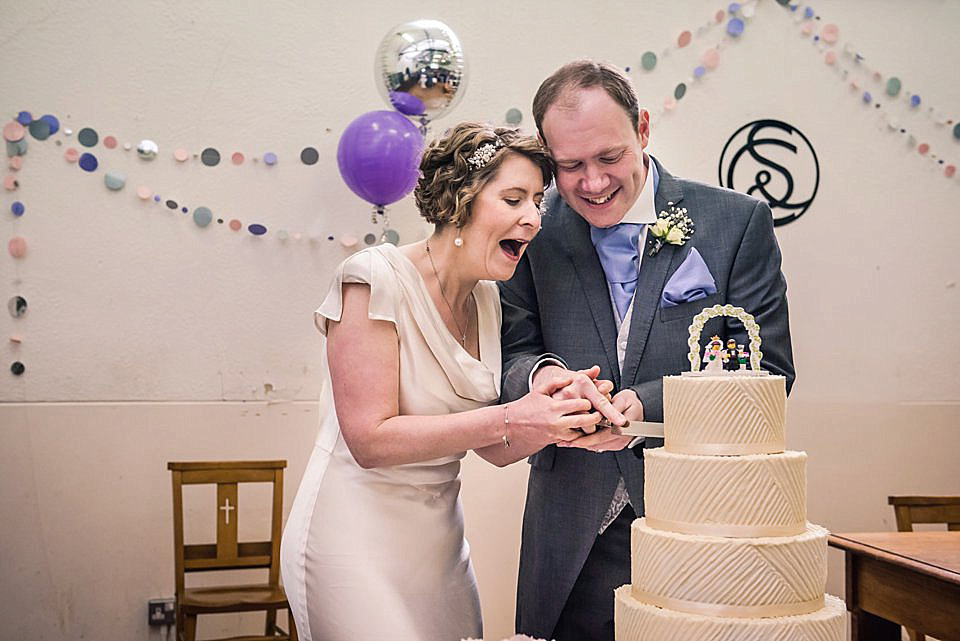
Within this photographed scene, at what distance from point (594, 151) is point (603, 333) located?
426mm

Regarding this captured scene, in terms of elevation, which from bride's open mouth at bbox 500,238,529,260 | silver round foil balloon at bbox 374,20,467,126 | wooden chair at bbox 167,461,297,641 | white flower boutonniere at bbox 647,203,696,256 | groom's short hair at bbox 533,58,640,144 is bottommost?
wooden chair at bbox 167,461,297,641

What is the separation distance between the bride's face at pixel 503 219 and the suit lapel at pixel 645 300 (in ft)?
0.96

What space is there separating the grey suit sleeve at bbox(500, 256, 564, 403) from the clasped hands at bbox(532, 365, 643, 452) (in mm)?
187

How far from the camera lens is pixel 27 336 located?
Answer: 182 inches

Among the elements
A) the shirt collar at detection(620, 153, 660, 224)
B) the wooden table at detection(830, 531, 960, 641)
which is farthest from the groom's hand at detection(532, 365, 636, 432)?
the wooden table at detection(830, 531, 960, 641)

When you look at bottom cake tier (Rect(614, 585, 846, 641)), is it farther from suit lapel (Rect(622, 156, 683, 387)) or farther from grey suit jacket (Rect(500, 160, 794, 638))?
suit lapel (Rect(622, 156, 683, 387))

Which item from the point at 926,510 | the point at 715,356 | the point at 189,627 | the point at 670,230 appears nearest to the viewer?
the point at 715,356

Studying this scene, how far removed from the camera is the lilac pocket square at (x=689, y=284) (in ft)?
7.86

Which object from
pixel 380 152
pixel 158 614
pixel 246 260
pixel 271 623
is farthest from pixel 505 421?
pixel 158 614

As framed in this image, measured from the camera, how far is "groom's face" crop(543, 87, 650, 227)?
2426 millimetres

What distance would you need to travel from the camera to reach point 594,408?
7.02 feet

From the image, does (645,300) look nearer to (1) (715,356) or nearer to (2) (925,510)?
(1) (715,356)

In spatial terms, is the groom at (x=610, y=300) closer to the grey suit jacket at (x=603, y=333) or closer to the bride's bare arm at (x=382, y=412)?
the grey suit jacket at (x=603, y=333)

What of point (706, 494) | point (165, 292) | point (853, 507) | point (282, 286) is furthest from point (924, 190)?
point (706, 494)
